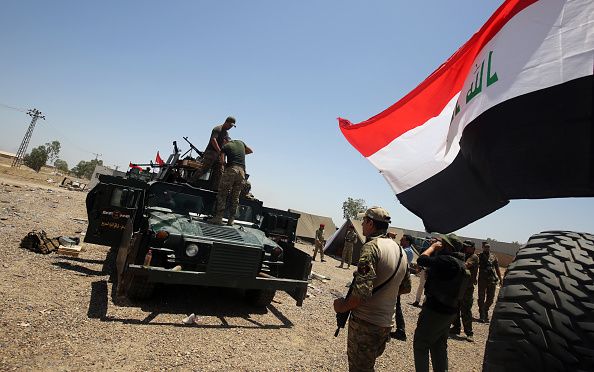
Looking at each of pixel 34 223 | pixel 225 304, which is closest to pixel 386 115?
pixel 225 304

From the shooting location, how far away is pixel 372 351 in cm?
272

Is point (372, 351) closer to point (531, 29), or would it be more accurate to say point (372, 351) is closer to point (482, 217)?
point (482, 217)

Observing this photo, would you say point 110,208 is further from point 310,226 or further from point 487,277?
point 310,226

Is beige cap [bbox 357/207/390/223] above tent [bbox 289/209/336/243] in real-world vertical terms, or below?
below

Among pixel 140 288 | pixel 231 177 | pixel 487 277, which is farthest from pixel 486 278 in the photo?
pixel 140 288

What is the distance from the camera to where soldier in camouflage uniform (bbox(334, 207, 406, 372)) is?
2.66 m

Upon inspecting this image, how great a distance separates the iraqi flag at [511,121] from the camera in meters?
1.42

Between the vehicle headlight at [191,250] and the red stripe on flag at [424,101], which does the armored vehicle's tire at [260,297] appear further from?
the red stripe on flag at [424,101]

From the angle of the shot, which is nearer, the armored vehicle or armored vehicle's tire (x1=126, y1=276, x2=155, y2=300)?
the armored vehicle

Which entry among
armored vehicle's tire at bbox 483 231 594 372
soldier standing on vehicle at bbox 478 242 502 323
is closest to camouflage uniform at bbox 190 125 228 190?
armored vehicle's tire at bbox 483 231 594 372

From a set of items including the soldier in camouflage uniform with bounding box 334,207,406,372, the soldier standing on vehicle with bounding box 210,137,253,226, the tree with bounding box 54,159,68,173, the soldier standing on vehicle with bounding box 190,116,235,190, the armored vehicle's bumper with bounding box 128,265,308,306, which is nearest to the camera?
the soldier in camouflage uniform with bounding box 334,207,406,372

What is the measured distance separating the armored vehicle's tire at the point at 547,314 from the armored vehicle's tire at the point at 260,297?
15.3ft

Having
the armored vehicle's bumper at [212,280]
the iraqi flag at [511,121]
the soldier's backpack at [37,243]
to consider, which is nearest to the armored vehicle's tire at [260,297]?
the armored vehicle's bumper at [212,280]

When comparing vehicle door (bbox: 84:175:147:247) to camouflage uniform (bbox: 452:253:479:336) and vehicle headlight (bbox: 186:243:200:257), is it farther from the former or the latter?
camouflage uniform (bbox: 452:253:479:336)
